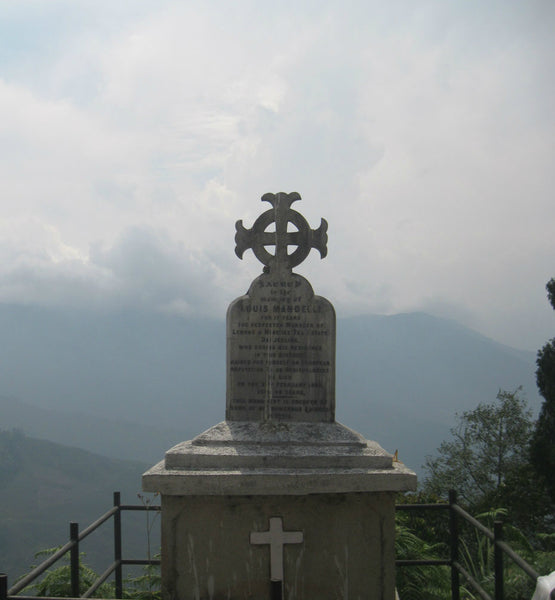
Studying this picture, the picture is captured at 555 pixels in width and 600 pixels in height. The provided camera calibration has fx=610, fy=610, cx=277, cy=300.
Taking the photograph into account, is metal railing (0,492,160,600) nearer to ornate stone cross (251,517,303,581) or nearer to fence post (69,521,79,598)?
fence post (69,521,79,598)

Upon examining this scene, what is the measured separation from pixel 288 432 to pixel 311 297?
1.18 meters

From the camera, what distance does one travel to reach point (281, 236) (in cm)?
551

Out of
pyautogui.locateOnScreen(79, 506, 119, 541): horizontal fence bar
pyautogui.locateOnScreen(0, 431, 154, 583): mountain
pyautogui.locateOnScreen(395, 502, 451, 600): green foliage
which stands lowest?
pyautogui.locateOnScreen(0, 431, 154, 583): mountain

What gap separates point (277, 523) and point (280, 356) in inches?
54.6

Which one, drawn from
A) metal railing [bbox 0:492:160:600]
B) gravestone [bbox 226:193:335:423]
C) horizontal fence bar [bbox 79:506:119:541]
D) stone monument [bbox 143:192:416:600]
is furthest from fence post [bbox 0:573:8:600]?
gravestone [bbox 226:193:335:423]

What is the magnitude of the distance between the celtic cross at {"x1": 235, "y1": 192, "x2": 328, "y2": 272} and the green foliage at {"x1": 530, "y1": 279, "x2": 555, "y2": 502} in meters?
12.5

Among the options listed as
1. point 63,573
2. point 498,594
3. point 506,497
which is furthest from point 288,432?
point 506,497

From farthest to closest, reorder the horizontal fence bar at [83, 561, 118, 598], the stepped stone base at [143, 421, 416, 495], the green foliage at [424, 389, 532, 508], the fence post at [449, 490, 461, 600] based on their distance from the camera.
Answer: the green foliage at [424, 389, 532, 508], the fence post at [449, 490, 461, 600], the horizontal fence bar at [83, 561, 118, 598], the stepped stone base at [143, 421, 416, 495]

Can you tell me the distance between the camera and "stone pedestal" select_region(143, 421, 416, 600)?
443 cm

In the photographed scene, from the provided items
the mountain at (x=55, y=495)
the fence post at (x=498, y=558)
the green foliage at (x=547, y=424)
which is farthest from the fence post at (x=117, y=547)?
the mountain at (x=55, y=495)

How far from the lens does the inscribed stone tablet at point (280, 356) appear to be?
5.21 m

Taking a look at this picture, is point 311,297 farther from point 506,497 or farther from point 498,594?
point 506,497

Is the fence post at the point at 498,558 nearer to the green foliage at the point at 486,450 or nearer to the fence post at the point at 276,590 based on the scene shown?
the fence post at the point at 276,590

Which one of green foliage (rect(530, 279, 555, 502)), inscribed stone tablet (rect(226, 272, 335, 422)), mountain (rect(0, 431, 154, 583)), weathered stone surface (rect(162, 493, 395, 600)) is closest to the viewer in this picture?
weathered stone surface (rect(162, 493, 395, 600))
